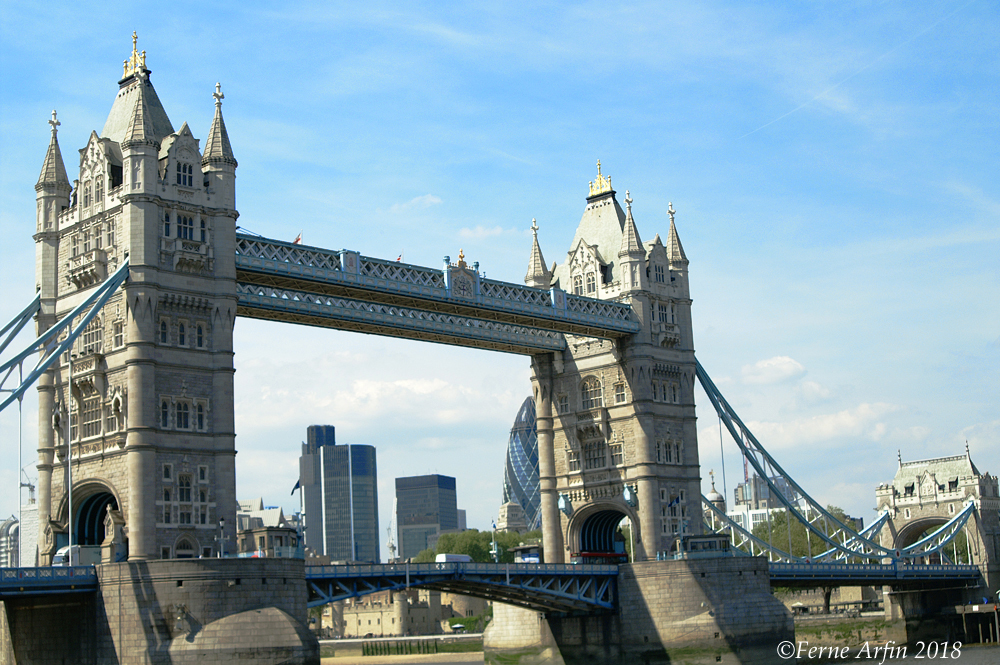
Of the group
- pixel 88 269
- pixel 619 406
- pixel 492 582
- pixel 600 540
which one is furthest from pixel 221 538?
pixel 600 540

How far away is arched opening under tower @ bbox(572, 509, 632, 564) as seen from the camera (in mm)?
95750

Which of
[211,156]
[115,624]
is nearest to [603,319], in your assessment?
[211,156]

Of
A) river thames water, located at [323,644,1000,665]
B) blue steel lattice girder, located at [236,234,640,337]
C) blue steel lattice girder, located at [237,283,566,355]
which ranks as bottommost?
river thames water, located at [323,644,1000,665]

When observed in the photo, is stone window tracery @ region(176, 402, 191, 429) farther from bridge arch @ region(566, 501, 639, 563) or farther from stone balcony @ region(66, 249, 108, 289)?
bridge arch @ region(566, 501, 639, 563)

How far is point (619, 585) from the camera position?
88312 mm

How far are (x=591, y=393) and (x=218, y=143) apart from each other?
118ft

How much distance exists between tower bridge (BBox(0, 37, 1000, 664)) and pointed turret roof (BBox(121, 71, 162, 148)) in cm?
13

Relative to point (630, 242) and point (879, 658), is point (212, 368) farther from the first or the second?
point (879, 658)

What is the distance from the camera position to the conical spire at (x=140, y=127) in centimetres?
6944

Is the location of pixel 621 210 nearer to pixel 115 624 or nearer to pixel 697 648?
pixel 697 648

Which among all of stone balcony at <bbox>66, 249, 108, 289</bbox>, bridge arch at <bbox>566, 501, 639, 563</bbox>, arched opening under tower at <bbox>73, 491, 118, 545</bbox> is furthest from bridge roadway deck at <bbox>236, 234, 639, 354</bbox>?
arched opening under tower at <bbox>73, 491, 118, 545</bbox>

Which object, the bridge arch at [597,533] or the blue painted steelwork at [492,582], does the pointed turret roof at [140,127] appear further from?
the bridge arch at [597,533]

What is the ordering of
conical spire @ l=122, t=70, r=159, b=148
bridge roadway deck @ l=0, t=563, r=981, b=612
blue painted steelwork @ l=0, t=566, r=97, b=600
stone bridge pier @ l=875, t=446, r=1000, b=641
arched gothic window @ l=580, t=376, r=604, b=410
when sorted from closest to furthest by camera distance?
blue painted steelwork @ l=0, t=566, r=97, b=600
bridge roadway deck @ l=0, t=563, r=981, b=612
conical spire @ l=122, t=70, r=159, b=148
arched gothic window @ l=580, t=376, r=604, b=410
stone bridge pier @ l=875, t=446, r=1000, b=641

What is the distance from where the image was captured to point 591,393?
317 feet
